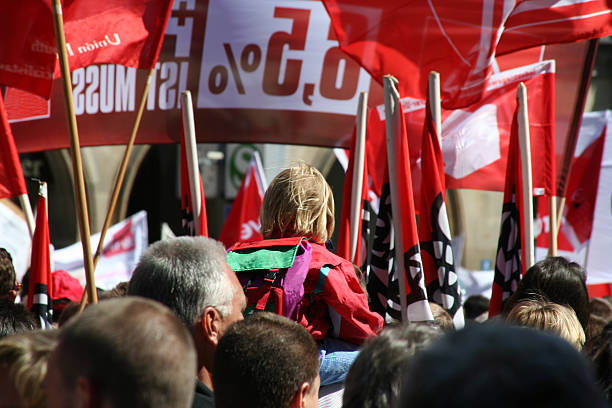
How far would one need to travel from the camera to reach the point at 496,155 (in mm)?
5449

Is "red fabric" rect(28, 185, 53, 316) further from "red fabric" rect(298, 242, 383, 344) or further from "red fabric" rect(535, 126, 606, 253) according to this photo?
"red fabric" rect(535, 126, 606, 253)

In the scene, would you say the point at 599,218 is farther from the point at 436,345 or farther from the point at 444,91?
the point at 436,345

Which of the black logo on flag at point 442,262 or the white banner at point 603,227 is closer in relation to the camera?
the black logo on flag at point 442,262

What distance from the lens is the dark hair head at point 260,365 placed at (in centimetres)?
178

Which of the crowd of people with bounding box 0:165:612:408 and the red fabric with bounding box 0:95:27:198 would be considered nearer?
the crowd of people with bounding box 0:165:612:408

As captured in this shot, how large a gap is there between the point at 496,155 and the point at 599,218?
2.26 meters

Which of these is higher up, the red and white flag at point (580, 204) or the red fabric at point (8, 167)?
the red fabric at point (8, 167)

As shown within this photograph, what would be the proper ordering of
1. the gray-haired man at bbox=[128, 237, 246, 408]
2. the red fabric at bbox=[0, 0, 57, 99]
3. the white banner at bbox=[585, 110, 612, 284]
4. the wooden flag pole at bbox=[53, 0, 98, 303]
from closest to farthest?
the gray-haired man at bbox=[128, 237, 246, 408] < the wooden flag pole at bbox=[53, 0, 98, 303] < the red fabric at bbox=[0, 0, 57, 99] < the white banner at bbox=[585, 110, 612, 284]

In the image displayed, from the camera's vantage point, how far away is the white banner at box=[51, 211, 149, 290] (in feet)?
23.9

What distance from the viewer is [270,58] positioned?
17.3 ft

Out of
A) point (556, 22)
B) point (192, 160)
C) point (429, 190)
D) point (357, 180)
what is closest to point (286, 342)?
point (429, 190)

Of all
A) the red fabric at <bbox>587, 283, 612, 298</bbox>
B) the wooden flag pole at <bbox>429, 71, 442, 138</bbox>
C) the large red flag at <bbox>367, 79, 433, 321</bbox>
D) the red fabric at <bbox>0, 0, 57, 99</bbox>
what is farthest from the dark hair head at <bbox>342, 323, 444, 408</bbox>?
the red fabric at <bbox>587, 283, 612, 298</bbox>

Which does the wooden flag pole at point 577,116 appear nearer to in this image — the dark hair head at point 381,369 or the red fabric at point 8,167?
the red fabric at point 8,167

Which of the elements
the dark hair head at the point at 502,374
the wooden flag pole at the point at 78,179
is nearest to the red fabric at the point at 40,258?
the wooden flag pole at the point at 78,179
